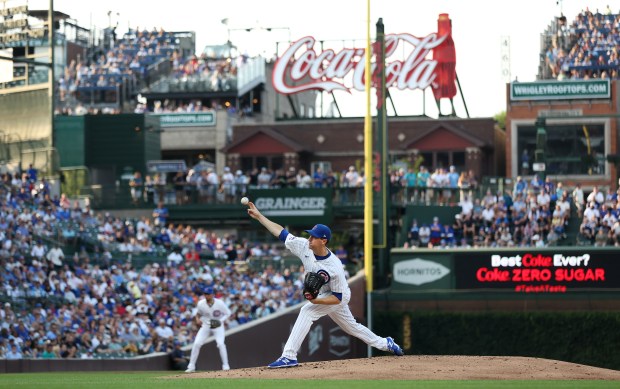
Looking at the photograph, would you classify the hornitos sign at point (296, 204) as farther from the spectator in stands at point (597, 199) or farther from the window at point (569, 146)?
the window at point (569, 146)

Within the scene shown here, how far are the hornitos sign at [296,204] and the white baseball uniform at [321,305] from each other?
2533cm

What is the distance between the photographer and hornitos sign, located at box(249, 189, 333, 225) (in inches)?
1644

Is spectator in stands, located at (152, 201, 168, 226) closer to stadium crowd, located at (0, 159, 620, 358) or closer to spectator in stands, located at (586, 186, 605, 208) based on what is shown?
stadium crowd, located at (0, 159, 620, 358)

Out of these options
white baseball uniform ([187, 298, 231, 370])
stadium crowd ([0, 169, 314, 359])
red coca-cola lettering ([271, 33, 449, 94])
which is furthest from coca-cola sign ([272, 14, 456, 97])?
white baseball uniform ([187, 298, 231, 370])

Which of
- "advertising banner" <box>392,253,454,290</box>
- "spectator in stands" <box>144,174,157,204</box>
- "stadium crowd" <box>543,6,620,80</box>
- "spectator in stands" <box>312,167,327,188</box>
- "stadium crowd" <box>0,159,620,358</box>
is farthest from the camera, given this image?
"stadium crowd" <box>543,6,620,80</box>

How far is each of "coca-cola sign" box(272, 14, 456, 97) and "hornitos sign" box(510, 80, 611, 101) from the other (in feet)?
9.64

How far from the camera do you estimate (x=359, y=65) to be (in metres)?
48.4

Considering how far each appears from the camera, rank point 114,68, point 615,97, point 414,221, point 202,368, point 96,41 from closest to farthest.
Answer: point 202,368, point 414,221, point 615,97, point 114,68, point 96,41

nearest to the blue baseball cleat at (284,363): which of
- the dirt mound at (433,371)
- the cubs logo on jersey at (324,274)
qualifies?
the dirt mound at (433,371)

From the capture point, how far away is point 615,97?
159 feet

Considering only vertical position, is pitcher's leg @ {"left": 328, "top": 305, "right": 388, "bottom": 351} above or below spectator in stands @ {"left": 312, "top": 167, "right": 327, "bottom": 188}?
below

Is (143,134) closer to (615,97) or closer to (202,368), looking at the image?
(615,97)

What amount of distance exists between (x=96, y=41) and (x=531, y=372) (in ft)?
181

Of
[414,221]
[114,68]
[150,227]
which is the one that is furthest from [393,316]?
[114,68]
